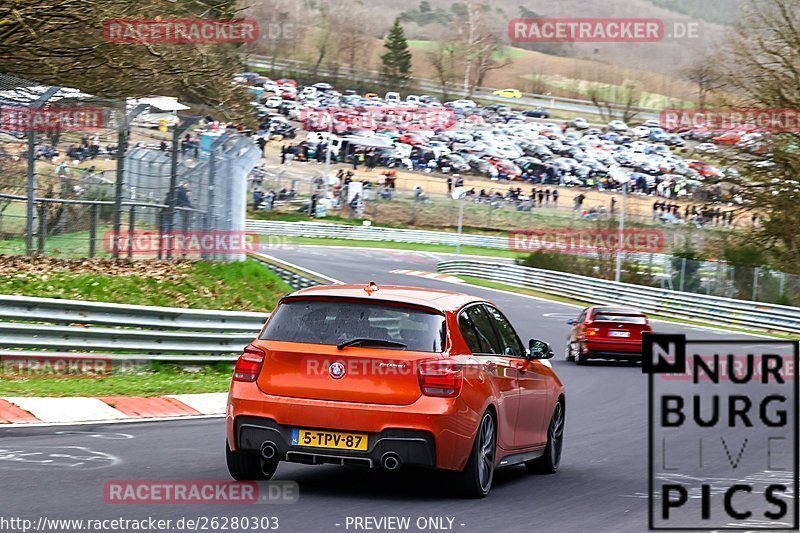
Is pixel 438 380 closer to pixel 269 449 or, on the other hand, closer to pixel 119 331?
pixel 269 449

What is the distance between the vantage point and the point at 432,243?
71188 millimetres

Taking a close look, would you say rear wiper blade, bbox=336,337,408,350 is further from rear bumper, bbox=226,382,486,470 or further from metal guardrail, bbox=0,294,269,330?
metal guardrail, bbox=0,294,269,330

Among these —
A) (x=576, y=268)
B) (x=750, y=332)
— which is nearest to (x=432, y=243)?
(x=576, y=268)

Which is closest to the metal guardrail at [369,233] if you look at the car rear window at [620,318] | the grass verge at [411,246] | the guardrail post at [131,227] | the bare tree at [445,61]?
the grass verge at [411,246]

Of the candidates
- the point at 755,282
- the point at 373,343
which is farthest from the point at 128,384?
the point at 755,282

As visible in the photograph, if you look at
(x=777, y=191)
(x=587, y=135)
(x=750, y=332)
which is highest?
(x=587, y=135)

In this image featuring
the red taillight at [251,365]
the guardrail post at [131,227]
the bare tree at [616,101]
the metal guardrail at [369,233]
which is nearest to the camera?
the red taillight at [251,365]

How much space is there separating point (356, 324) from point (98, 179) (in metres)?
11.9

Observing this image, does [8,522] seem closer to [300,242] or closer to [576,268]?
[576,268]

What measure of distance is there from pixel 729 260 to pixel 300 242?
2587 centimetres
